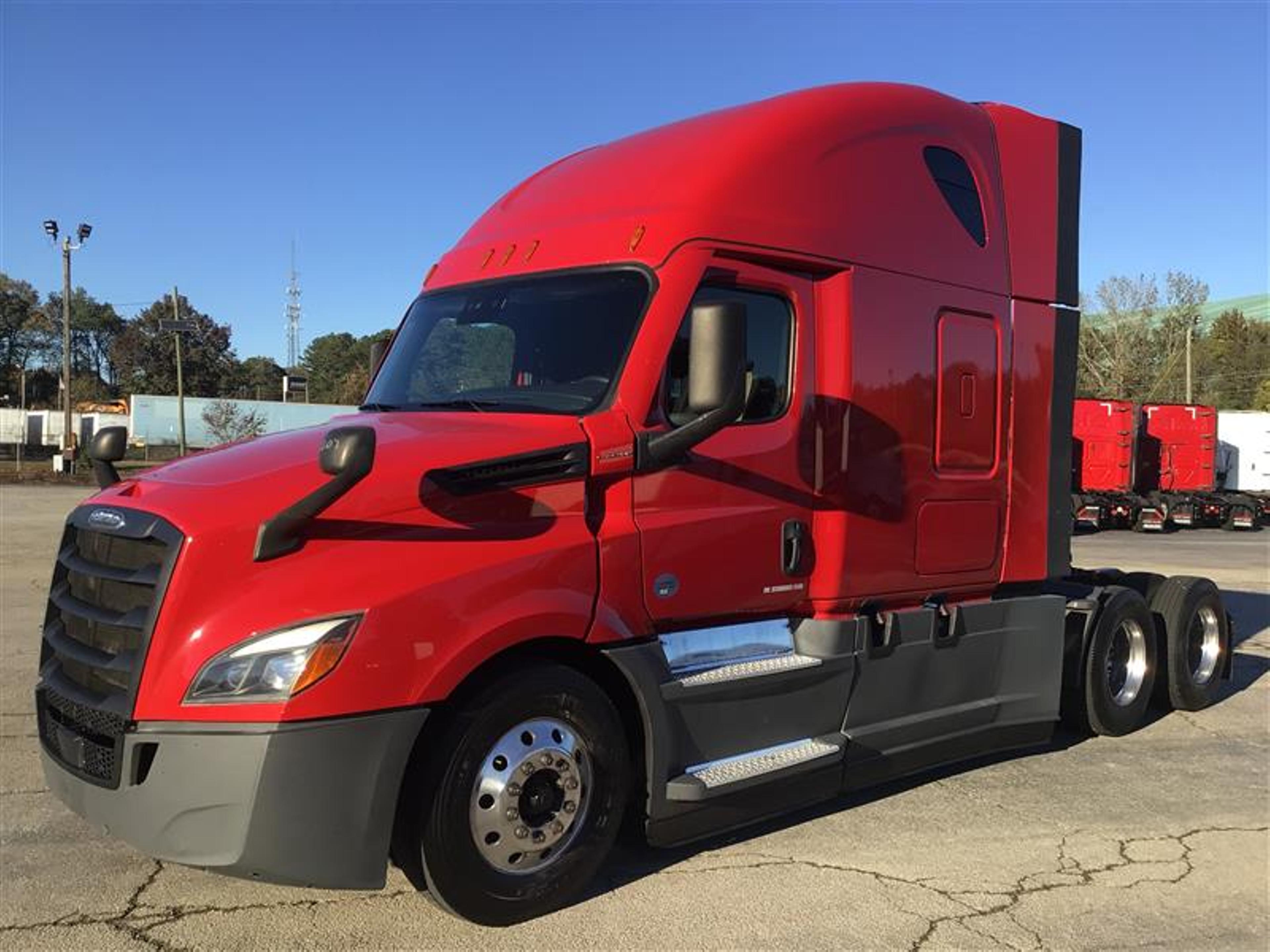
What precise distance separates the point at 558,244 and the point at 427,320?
2.56 feet

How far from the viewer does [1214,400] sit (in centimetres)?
7219

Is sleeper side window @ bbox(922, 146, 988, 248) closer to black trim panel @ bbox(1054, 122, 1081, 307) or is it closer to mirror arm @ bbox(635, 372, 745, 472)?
black trim panel @ bbox(1054, 122, 1081, 307)

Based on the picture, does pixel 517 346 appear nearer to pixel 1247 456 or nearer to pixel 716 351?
pixel 716 351

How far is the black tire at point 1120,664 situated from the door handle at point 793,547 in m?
2.70

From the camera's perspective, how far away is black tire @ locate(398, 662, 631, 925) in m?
3.37

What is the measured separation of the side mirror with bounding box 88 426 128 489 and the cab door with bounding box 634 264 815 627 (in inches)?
88.7

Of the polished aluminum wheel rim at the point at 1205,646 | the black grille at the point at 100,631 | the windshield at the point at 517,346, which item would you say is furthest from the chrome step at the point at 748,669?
the polished aluminum wheel rim at the point at 1205,646

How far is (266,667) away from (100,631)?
2.40ft

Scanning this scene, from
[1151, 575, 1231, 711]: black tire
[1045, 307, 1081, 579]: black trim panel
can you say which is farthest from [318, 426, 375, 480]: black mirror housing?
[1151, 575, 1231, 711]: black tire

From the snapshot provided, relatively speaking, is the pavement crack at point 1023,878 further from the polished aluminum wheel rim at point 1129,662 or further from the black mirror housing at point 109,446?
the black mirror housing at point 109,446

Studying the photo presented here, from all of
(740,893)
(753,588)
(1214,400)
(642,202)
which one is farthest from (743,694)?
(1214,400)

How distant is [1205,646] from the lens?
23.6ft

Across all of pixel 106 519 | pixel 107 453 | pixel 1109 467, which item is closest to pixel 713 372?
pixel 106 519

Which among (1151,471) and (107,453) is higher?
(107,453)
